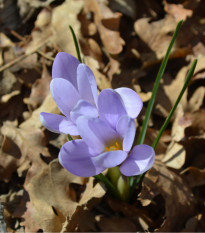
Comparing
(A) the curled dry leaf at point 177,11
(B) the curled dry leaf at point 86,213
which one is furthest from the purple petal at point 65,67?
(A) the curled dry leaf at point 177,11

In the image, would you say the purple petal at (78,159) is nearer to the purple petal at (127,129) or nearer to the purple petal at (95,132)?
the purple petal at (95,132)

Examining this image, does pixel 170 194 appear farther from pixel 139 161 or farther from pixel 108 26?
pixel 108 26

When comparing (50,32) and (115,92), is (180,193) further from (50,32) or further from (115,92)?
(50,32)

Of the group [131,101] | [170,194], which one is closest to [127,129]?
[131,101]

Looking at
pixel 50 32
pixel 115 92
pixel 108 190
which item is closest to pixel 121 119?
pixel 115 92

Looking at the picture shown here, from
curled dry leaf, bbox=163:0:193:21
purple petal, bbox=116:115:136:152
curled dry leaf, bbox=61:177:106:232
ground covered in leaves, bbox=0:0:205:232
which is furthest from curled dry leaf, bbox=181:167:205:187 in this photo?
curled dry leaf, bbox=163:0:193:21

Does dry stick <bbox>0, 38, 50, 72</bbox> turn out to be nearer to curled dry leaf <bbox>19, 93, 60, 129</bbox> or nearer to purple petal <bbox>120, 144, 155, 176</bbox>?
curled dry leaf <bbox>19, 93, 60, 129</bbox>
